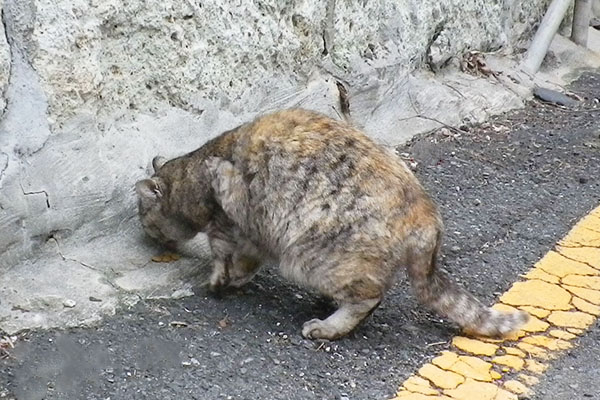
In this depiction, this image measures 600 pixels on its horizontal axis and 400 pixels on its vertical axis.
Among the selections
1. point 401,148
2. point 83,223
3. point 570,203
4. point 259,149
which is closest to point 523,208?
point 570,203

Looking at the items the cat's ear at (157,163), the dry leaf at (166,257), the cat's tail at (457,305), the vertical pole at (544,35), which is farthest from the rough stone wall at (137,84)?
the vertical pole at (544,35)

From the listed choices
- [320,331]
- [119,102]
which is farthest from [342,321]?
[119,102]

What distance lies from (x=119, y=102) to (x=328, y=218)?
146cm

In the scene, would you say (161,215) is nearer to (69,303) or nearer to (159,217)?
(159,217)

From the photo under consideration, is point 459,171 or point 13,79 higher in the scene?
point 13,79

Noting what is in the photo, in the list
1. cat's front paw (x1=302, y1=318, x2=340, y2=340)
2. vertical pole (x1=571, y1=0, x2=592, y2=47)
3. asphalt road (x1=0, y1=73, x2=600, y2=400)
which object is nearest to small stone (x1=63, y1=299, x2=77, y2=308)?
asphalt road (x1=0, y1=73, x2=600, y2=400)

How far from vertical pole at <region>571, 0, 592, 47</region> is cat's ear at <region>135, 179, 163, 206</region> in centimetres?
582

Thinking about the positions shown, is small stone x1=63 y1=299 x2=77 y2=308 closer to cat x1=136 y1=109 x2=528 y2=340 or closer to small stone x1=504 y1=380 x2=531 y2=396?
cat x1=136 y1=109 x2=528 y2=340

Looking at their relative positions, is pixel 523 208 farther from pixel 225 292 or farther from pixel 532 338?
pixel 225 292

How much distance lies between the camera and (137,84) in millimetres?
5816

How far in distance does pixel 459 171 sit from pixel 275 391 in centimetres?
312

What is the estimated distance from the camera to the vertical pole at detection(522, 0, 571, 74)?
9312 mm

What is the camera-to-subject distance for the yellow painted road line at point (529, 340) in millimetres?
4637

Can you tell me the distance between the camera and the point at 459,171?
23.7 ft
